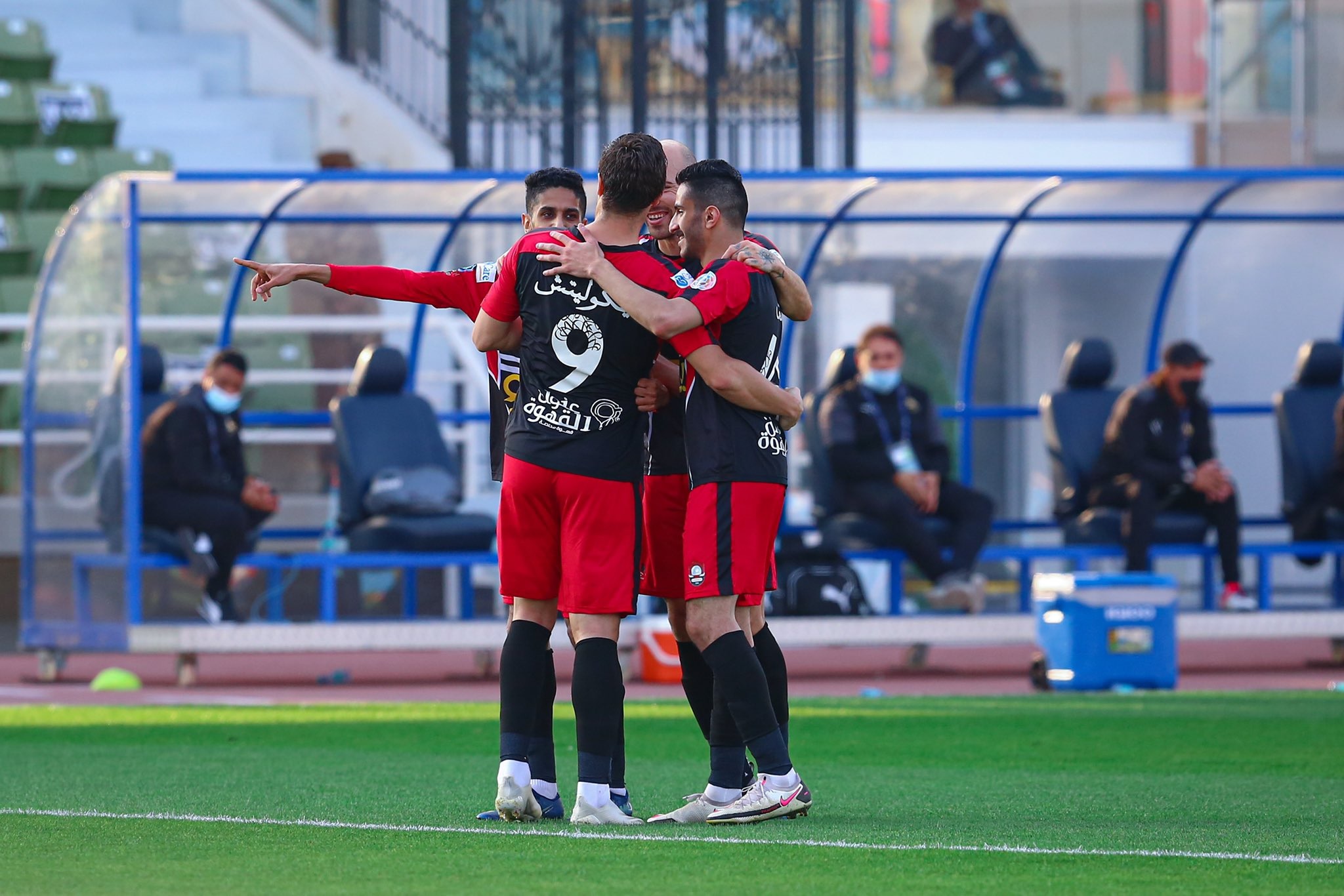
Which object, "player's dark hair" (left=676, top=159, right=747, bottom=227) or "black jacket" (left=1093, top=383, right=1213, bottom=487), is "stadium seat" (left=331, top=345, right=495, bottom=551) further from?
"player's dark hair" (left=676, top=159, right=747, bottom=227)

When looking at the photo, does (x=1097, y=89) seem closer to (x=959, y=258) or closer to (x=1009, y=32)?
(x=1009, y=32)

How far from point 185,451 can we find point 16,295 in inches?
176

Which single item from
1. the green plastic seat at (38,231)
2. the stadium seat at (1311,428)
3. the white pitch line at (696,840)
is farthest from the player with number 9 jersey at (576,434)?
the green plastic seat at (38,231)

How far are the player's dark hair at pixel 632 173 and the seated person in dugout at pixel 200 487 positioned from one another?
663 centimetres

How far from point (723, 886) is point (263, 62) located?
16681mm

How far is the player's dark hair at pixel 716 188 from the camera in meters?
5.59

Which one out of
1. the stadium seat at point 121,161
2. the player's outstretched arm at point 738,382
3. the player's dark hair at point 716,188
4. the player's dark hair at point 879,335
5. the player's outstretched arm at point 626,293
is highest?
the stadium seat at point 121,161

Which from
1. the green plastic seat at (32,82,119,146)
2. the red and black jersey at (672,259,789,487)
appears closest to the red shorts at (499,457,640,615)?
the red and black jersey at (672,259,789,487)

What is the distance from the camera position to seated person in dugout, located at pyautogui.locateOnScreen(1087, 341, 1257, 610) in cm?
1235

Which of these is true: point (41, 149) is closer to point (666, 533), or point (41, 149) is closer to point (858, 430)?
point (858, 430)

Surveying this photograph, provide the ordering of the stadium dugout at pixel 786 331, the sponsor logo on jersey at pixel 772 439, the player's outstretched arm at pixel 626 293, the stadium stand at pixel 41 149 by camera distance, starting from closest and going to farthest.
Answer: the player's outstretched arm at pixel 626 293, the sponsor logo on jersey at pixel 772 439, the stadium dugout at pixel 786 331, the stadium stand at pixel 41 149

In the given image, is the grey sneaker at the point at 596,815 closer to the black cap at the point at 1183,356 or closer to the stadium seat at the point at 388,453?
the stadium seat at the point at 388,453

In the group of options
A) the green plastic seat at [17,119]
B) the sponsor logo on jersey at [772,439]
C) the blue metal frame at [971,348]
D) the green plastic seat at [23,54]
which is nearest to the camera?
the sponsor logo on jersey at [772,439]

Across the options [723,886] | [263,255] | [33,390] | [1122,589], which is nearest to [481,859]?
[723,886]
